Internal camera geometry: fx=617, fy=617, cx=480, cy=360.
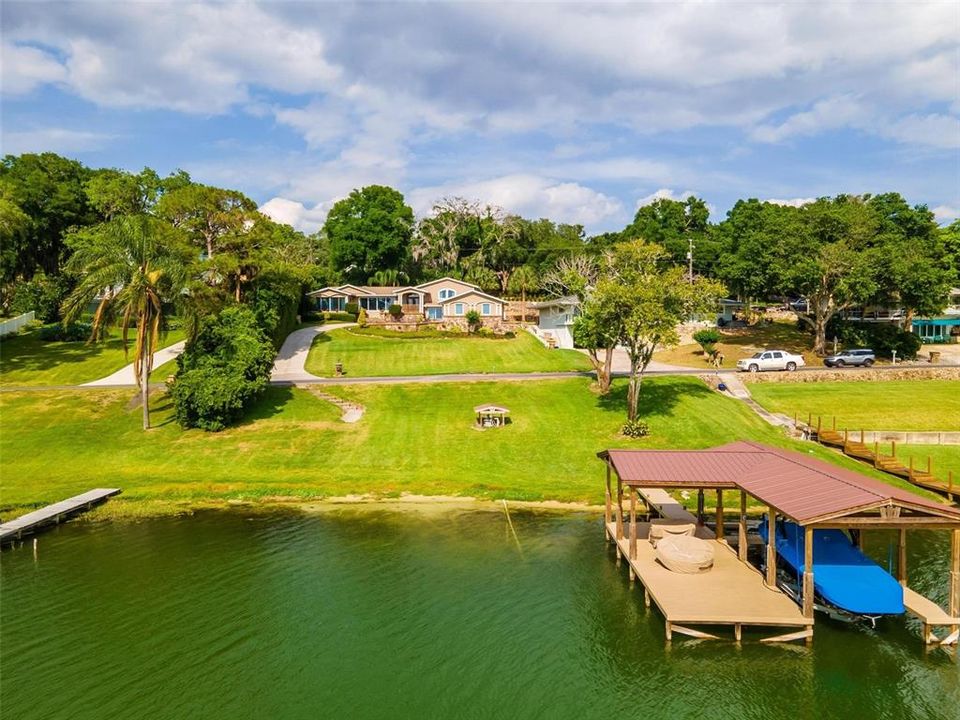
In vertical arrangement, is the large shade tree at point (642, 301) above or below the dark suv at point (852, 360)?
above

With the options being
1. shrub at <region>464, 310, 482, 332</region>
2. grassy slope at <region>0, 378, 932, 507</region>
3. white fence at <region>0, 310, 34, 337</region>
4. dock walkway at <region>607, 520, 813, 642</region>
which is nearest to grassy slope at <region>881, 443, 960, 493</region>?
grassy slope at <region>0, 378, 932, 507</region>

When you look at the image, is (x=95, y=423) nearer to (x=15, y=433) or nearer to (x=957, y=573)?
(x=15, y=433)

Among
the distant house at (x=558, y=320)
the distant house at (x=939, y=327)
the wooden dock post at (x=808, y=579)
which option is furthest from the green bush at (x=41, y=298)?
the distant house at (x=939, y=327)

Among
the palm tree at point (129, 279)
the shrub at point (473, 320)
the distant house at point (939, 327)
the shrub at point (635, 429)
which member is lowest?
the shrub at point (635, 429)

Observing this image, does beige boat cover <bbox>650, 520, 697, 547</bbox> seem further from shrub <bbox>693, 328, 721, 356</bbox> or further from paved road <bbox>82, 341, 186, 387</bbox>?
shrub <bbox>693, 328, 721, 356</bbox>

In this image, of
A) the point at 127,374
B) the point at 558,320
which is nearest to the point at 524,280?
the point at 558,320

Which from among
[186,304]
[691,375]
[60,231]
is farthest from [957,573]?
[60,231]

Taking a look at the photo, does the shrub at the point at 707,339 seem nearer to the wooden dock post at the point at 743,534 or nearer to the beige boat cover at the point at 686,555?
the wooden dock post at the point at 743,534
